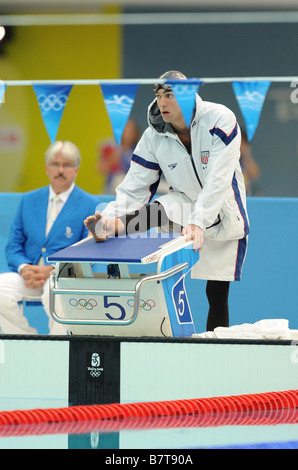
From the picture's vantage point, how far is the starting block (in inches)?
151

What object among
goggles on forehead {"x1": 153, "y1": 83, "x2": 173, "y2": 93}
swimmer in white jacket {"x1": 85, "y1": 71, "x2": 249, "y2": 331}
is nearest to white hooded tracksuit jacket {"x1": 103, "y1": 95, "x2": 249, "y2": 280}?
swimmer in white jacket {"x1": 85, "y1": 71, "x2": 249, "y2": 331}

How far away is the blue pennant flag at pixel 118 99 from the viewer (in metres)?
5.01

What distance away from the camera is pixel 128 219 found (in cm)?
439

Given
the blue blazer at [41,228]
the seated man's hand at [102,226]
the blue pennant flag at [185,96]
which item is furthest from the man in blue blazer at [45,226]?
the blue pennant flag at [185,96]

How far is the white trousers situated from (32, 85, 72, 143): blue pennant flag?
93cm

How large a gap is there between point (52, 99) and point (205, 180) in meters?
1.28

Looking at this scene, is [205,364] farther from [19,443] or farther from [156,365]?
[19,443]

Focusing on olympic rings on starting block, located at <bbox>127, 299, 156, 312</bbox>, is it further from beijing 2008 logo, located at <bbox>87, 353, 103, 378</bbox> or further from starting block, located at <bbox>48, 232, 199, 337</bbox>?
beijing 2008 logo, located at <bbox>87, 353, 103, 378</bbox>

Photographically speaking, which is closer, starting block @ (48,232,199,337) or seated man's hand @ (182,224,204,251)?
starting block @ (48,232,199,337)

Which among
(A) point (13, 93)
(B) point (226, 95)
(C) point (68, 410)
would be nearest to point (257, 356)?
(C) point (68, 410)

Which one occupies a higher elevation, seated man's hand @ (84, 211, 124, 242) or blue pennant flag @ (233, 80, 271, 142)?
blue pennant flag @ (233, 80, 271, 142)

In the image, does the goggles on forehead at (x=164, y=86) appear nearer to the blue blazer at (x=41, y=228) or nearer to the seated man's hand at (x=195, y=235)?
the seated man's hand at (x=195, y=235)

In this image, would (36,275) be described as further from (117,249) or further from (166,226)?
(117,249)

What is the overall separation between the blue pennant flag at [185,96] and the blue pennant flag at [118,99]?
0.69m
